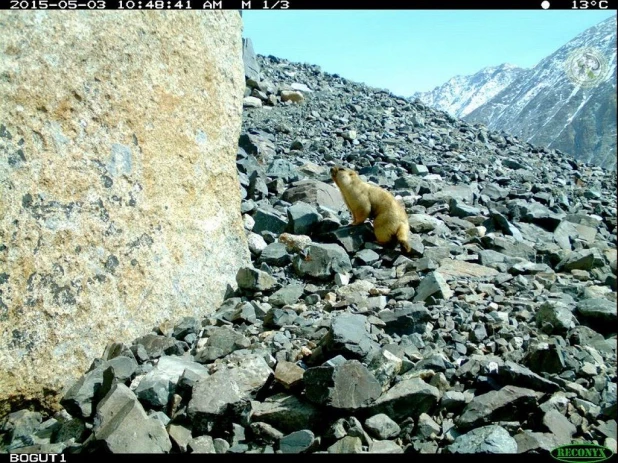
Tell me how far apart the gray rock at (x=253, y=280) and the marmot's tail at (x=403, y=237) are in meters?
1.87

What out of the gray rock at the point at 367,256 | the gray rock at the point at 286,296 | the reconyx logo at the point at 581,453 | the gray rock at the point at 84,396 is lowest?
the gray rock at the point at 84,396

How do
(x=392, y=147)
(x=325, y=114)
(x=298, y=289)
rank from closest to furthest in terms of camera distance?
(x=298, y=289), (x=392, y=147), (x=325, y=114)

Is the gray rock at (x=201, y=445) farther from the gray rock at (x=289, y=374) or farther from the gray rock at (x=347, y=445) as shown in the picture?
the gray rock at (x=347, y=445)

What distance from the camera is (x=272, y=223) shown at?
23.9 feet

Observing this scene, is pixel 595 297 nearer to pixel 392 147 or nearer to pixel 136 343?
pixel 136 343

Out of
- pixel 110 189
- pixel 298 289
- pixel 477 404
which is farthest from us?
pixel 298 289

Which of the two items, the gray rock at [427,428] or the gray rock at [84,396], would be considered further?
the gray rock at [84,396]

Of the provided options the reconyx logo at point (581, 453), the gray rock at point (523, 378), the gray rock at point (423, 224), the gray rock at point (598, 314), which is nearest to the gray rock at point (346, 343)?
the gray rock at point (523, 378)

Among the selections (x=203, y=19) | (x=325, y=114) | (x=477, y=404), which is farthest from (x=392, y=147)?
(x=477, y=404)

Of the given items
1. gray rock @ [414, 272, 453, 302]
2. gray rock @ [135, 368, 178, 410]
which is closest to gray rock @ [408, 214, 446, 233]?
gray rock @ [414, 272, 453, 302]

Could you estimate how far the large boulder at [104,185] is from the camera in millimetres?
3999

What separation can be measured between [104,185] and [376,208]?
3921 millimetres

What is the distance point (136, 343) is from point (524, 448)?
3158 millimetres

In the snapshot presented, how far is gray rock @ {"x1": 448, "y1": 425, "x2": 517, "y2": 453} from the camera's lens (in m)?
2.84
